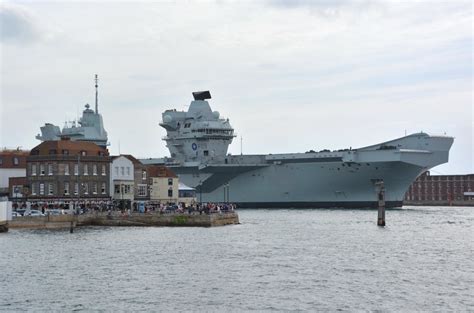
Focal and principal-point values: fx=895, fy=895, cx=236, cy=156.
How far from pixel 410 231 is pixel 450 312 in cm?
3903

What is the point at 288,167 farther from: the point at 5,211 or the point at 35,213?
the point at 5,211

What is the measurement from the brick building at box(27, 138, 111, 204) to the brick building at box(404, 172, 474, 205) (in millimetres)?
116681

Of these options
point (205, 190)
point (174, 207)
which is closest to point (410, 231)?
point (174, 207)

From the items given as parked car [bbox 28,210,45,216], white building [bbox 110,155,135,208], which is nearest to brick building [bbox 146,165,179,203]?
white building [bbox 110,155,135,208]

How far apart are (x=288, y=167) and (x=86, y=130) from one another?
95.0 feet

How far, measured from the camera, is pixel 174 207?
255ft

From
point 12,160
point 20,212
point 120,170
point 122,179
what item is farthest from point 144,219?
point 12,160

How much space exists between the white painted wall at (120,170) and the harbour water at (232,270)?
15.8 m

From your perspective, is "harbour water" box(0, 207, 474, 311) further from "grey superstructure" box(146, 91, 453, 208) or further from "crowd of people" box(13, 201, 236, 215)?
"grey superstructure" box(146, 91, 453, 208)

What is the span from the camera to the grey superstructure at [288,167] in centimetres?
10475

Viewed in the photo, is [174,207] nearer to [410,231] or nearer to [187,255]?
[410,231]

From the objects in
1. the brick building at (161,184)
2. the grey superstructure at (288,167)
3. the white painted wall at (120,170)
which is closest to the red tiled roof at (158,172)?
the brick building at (161,184)

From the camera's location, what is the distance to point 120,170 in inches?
3354

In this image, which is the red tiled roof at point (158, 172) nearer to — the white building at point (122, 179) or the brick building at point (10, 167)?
the white building at point (122, 179)
